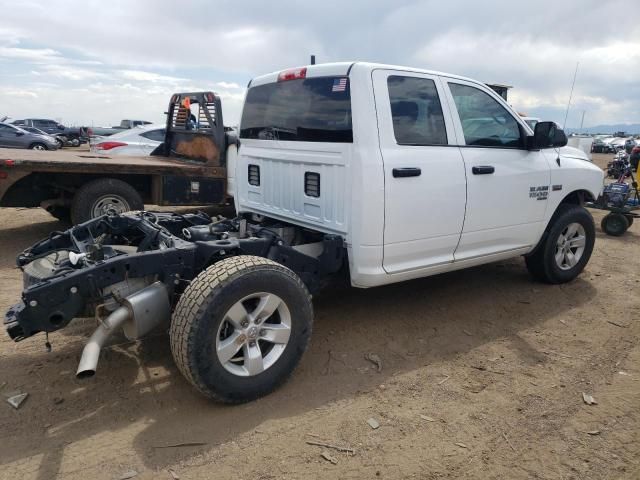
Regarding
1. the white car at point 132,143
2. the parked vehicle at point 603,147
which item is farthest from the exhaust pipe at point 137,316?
the parked vehicle at point 603,147

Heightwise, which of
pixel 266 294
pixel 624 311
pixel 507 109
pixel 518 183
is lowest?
pixel 624 311

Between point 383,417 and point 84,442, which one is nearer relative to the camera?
point 84,442

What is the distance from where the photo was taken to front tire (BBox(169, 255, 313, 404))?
110 inches

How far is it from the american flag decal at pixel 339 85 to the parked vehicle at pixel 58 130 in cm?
3026

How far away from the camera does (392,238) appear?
3.67m

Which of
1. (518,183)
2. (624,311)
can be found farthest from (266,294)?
(624,311)

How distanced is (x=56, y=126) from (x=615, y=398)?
3465 cm

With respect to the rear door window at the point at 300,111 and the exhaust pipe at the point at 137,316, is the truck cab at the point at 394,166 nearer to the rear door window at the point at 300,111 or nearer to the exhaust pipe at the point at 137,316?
the rear door window at the point at 300,111

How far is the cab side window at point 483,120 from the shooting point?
4109 mm

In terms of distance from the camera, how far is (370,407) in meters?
3.07

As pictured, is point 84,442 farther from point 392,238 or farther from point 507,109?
point 507,109

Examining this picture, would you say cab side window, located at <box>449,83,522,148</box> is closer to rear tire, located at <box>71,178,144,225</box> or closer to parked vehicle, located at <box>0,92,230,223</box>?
parked vehicle, located at <box>0,92,230,223</box>

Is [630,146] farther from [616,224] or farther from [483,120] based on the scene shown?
[483,120]

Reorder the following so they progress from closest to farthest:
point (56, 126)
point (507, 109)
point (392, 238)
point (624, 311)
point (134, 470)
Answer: point (134, 470), point (392, 238), point (507, 109), point (624, 311), point (56, 126)
